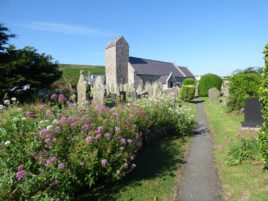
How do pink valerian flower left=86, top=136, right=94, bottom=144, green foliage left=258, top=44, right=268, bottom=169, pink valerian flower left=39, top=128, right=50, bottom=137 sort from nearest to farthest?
pink valerian flower left=39, top=128, right=50, bottom=137, pink valerian flower left=86, top=136, right=94, bottom=144, green foliage left=258, top=44, right=268, bottom=169

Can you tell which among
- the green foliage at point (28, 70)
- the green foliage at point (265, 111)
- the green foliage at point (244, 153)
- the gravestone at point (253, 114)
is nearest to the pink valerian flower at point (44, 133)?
the green foliage at point (265, 111)

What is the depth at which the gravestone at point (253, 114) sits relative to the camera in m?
9.51

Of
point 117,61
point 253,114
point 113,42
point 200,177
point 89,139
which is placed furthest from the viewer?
point 113,42

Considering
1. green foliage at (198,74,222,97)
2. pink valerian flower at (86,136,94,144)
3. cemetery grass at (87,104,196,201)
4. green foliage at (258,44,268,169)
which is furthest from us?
green foliage at (198,74,222,97)

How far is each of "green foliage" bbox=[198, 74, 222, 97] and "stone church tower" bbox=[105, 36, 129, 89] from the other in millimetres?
16406

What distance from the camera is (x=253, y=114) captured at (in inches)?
378

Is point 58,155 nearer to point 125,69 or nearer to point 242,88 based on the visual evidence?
point 242,88

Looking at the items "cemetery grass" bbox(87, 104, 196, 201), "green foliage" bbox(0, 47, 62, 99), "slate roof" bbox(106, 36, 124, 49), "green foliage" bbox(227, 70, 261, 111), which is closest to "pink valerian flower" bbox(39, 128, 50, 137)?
"cemetery grass" bbox(87, 104, 196, 201)

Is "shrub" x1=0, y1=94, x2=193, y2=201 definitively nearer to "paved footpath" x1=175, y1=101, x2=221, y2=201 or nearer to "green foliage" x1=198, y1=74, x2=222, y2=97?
"paved footpath" x1=175, y1=101, x2=221, y2=201

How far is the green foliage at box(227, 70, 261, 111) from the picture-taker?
13883 millimetres

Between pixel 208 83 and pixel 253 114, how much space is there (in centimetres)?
2258

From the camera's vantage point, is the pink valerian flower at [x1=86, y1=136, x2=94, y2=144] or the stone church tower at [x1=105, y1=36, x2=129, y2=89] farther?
the stone church tower at [x1=105, y1=36, x2=129, y2=89]

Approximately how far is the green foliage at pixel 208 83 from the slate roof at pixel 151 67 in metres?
16.2

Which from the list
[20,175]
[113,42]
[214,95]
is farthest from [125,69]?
[20,175]
